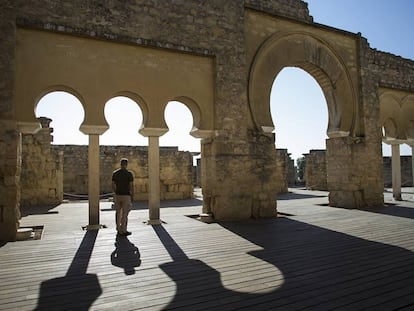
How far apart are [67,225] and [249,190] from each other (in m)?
4.50

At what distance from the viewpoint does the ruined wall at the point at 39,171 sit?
11977 millimetres

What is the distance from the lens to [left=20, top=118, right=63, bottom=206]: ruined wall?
39.3ft

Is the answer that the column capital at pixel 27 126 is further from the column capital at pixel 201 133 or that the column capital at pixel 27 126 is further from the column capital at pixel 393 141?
the column capital at pixel 393 141

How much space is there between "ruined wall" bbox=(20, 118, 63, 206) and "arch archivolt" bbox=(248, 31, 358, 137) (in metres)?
8.45

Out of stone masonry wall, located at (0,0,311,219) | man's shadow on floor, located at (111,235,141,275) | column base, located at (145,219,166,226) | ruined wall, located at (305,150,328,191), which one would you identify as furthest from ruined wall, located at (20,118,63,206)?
ruined wall, located at (305,150,328,191)

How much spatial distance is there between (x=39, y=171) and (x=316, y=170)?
14973 mm

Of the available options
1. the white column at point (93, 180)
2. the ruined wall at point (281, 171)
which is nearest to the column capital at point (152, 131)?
the white column at point (93, 180)

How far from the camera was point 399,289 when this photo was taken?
3.19 m

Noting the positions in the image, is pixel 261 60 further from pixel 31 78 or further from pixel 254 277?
pixel 254 277

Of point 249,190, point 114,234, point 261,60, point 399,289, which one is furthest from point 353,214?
point 114,234

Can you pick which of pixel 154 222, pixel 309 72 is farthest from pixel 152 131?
pixel 309 72

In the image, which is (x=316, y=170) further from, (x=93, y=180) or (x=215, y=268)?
(x=215, y=268)

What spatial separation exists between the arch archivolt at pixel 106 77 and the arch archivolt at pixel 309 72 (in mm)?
1408

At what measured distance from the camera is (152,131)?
747cm
